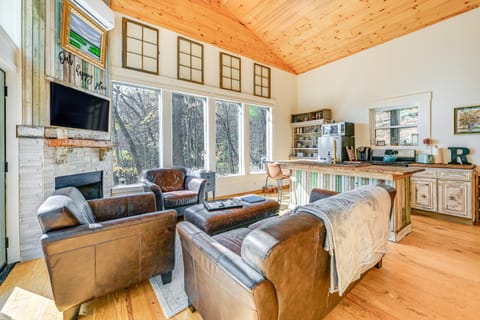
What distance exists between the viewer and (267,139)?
242 inches

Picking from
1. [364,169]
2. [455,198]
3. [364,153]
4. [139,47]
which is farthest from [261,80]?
[455,198]

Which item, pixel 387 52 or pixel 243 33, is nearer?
pixel 387 52

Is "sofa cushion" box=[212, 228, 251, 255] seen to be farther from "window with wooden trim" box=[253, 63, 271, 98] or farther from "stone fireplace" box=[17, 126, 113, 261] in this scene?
"window with wooden trim" box=[253, 63, 271, 98]

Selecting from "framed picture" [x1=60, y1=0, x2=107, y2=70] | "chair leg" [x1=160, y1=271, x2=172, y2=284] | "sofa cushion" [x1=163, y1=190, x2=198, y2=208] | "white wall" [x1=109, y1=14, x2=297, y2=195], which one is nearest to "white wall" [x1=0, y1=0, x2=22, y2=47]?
"framed picture" [x1=60, y1=0, x2=107, y2=70]

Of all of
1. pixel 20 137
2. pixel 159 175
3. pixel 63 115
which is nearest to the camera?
pixel 20 137

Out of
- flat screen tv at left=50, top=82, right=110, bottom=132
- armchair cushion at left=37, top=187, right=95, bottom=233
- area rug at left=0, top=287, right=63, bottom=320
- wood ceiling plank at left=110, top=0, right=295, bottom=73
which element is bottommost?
area rug at left=0, top=287, right=63, bottom=320

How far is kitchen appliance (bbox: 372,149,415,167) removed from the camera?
4219mm

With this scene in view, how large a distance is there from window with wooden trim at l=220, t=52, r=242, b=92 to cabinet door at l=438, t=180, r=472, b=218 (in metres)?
4.57

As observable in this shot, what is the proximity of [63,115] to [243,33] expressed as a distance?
14.7 ft

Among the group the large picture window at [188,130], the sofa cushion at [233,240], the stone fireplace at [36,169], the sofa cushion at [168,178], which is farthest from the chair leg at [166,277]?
the large picture window at [188,130]

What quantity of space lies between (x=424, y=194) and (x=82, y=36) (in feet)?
19.7

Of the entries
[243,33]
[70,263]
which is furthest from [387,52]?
[70,263]

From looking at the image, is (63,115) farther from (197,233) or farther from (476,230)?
(476,230)

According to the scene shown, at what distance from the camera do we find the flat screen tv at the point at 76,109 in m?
2.45
